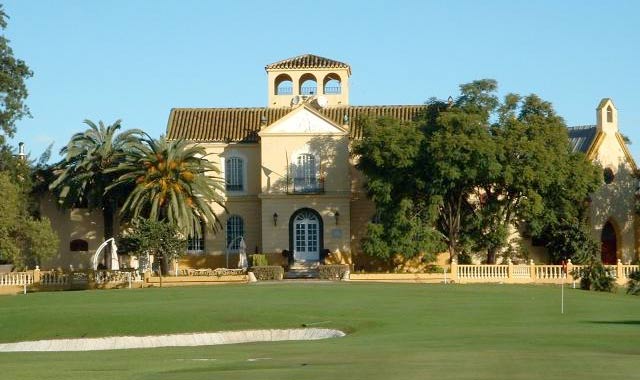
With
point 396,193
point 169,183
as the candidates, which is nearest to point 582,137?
point 396,193

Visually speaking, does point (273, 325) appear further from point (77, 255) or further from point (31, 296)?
point (77, 255)

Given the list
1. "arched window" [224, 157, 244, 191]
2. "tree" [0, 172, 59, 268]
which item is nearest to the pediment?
"arched window" [224, 157, 244, 191]

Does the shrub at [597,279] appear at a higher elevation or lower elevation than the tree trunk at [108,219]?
lower

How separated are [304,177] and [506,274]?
11.9 metres

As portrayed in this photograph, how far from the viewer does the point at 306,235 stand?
6228 cm

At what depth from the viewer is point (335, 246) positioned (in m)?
62.1

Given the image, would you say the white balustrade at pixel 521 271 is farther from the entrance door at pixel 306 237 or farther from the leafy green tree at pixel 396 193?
the entrance door at pixel 306 237

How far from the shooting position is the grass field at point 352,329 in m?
19.2

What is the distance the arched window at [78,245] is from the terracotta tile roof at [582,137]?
87.0 feet

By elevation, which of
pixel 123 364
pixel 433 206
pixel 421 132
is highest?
pixel 421 132

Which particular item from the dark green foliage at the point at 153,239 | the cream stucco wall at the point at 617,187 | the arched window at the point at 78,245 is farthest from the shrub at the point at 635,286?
the arched window at the point at 78,245

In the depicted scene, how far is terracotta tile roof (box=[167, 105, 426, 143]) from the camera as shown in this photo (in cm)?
6419

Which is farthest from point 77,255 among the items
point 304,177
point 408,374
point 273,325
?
point 408,374

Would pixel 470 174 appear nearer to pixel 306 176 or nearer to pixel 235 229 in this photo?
pixel 306 176
